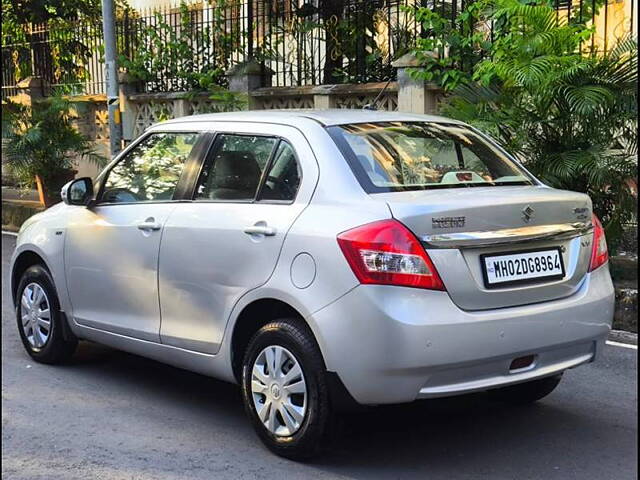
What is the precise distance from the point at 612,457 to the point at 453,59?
7202 mm

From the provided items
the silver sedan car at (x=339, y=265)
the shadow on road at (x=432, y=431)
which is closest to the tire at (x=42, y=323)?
the shadow on road at (x=432, y=431)

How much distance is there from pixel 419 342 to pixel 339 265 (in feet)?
1.61

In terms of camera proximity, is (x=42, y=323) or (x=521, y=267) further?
(x=42, y=323)

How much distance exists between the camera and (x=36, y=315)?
628 centimetres

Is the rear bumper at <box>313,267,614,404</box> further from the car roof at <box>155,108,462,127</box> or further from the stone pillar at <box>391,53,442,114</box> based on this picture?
the stone pillar at <box>391,53,442,114</box>

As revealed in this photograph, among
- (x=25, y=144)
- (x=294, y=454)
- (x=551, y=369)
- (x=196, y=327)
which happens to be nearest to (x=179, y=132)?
(x=196, y=327)

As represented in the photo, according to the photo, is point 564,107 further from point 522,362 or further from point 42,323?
point 42,323

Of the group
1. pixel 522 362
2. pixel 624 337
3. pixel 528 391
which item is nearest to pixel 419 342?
pixel 522 362

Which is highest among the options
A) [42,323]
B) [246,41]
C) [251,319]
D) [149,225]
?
[246,41]

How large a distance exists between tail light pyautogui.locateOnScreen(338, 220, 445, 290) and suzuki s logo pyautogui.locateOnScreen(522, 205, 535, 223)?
1.89ft

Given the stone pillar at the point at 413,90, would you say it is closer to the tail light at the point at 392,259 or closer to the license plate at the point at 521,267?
the license plate at the point at 521,267

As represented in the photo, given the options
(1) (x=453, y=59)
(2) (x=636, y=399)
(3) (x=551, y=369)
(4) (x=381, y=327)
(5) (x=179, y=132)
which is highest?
(1) (x=453, y=59)

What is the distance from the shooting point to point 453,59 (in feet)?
36.1

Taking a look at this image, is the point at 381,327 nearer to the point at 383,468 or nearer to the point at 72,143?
the point at 383,468
